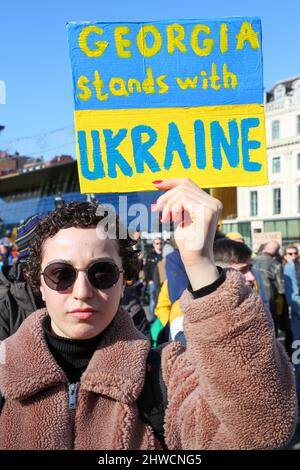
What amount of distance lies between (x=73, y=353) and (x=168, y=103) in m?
1.42

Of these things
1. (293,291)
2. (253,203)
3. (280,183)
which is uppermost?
(280,183)

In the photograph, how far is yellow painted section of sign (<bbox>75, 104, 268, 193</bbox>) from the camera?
8.47 ft

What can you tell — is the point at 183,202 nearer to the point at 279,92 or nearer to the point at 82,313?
the point at 82,313

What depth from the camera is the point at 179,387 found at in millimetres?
1530

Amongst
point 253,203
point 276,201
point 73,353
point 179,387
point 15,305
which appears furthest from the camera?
point 253,203

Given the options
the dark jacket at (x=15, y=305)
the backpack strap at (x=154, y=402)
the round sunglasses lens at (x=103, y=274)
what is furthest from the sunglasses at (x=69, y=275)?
the dark jacket at (x=15, y=305)

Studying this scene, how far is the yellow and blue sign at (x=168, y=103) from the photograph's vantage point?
260 cm

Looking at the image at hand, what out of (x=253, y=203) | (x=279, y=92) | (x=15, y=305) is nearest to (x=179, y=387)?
(x=15, y=305)

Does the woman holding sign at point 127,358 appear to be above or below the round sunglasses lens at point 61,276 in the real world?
below

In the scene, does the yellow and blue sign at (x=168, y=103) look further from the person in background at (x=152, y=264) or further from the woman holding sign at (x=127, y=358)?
the person in background at (x=152, y=264)

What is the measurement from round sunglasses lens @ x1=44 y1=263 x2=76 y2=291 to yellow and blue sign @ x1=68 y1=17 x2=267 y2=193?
100cm

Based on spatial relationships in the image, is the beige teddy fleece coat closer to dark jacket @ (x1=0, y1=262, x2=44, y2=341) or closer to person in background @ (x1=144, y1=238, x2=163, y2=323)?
dark jacket @ (x1=0, y1=262, x2=44, y2=341)

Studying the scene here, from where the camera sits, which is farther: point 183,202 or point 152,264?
point 152,264
